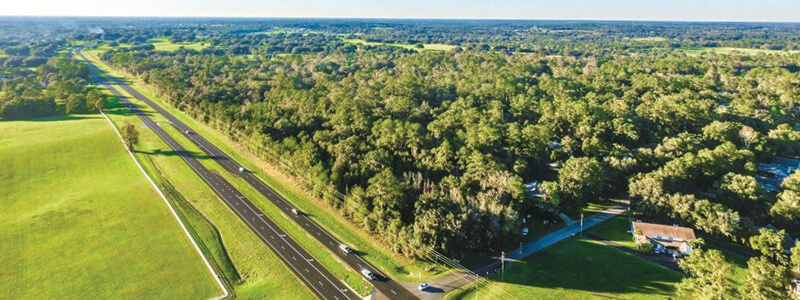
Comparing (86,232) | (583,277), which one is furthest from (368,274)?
(86,232)

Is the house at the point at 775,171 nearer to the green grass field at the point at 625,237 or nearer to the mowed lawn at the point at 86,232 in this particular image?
the green grass field at the point at 625,237

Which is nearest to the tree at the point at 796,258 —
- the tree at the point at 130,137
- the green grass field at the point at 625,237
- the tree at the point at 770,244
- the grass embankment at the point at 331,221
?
Answer: the tree at the point at 770,244

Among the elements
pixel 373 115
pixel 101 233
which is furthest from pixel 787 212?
pixel 101 233

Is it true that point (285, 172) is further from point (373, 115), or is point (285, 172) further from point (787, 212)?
point (787, 212)

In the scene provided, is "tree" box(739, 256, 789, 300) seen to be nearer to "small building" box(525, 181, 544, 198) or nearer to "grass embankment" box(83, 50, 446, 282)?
"small building" box(525, 181, 544, 198)

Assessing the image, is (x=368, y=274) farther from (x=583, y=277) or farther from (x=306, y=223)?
(x=583, y=277)

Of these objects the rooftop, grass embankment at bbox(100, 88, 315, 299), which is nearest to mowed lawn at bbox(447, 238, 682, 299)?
the rooftop
